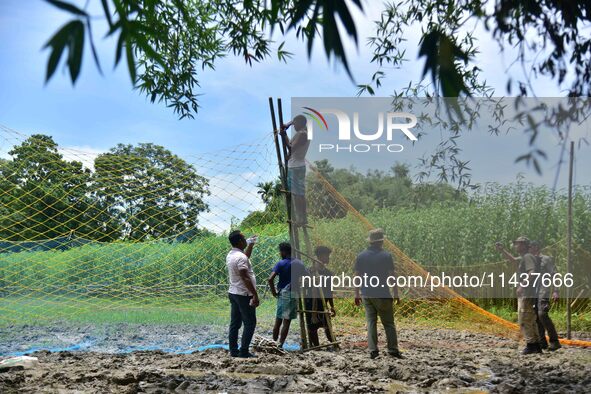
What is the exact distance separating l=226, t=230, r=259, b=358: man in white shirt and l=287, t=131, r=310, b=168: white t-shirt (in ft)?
2.99

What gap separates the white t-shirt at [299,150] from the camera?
6.68 m

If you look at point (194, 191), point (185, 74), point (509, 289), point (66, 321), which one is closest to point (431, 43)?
point (185, 74)

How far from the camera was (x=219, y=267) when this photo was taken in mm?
13305

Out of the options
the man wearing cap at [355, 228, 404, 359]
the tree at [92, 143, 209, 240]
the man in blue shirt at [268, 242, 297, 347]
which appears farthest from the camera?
the tree at [92, 143, 209, 240]

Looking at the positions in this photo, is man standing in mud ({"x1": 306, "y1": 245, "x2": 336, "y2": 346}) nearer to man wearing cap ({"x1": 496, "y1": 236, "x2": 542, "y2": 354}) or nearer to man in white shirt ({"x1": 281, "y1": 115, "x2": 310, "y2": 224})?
man in white shirt ({"x1": 281, "y1": 115, "x2": 310, "y2": 224})

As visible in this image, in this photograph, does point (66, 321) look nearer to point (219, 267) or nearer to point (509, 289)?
point (219, 267)

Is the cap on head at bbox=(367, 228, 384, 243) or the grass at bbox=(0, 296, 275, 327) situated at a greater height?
the cap on head at bbox=(367, 228, 384, 243)

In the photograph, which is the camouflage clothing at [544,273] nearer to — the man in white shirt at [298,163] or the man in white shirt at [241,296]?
the man in white shirt at [298,163]

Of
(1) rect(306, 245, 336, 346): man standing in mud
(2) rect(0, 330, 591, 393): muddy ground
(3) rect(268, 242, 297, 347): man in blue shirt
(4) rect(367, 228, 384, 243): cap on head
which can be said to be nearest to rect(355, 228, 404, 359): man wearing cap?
(4) rect(367, 228, 384, 243): cap on head

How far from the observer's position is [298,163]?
22.1ft

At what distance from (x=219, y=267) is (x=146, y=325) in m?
3.79

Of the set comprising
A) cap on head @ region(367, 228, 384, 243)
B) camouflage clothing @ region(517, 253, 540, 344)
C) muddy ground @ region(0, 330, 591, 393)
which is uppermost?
cap on head @ region(367, 228, 384, 243)

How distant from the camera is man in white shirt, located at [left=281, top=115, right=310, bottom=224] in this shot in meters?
6.68

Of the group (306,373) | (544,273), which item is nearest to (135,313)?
(306,373)
